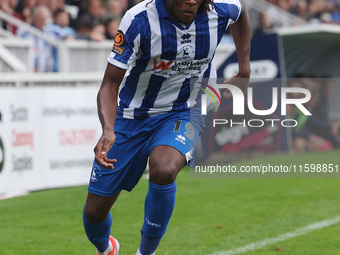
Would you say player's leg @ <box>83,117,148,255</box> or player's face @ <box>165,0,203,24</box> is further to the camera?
player's leg @ <box>83,117,148,255</box>

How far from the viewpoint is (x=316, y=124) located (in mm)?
13977

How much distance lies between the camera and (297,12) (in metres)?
20.3

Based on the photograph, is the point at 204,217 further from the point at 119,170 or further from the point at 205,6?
the point at 205,6

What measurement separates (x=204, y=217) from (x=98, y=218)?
110 inches

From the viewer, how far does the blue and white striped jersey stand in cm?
436

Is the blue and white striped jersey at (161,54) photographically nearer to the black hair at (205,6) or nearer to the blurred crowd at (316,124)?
the black hair at (205,6)

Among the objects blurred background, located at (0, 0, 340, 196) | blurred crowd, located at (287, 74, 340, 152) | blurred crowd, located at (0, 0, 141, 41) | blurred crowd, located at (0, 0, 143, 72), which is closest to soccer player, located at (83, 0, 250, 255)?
blurred background, located at (0, 0, 340, 196)

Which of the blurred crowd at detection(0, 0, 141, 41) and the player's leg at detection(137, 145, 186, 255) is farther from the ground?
the player's leg at detection(137, 145, 186, 255)

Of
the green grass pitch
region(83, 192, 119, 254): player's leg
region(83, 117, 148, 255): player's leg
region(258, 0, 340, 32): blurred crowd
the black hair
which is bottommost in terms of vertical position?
region(258, 0, 340, 32): blurred crowd

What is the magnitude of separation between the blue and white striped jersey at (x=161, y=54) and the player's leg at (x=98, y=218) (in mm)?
628

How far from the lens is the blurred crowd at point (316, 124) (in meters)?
13.8

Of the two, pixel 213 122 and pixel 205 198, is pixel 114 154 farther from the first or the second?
pixel 213 122

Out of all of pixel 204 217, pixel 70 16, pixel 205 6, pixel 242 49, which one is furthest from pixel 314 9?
pixel 205 6

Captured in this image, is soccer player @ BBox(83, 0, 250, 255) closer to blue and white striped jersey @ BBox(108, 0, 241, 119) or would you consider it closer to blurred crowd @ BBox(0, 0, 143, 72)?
blue and white striped jersey @ BBox(108, 0, 241, 119)
